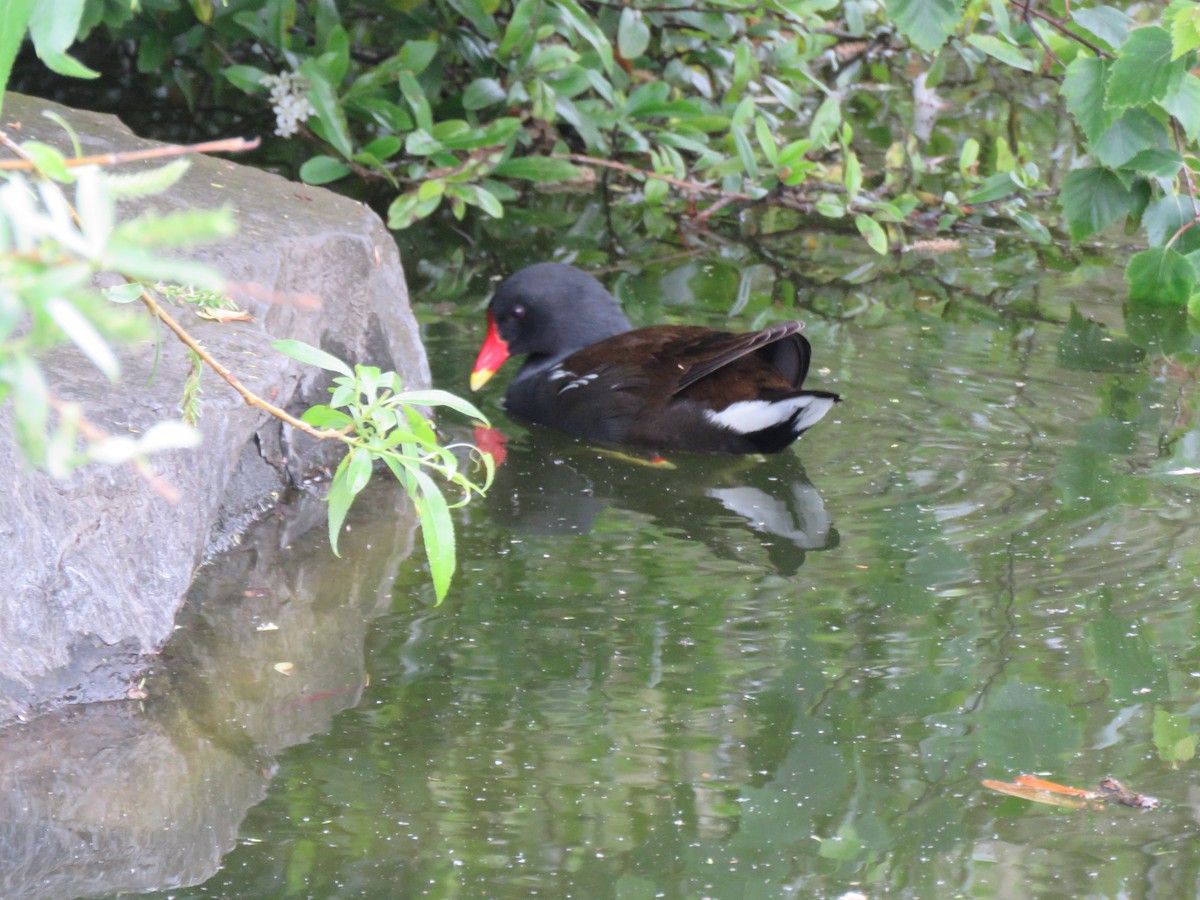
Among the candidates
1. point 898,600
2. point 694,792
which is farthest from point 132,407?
point 898,600

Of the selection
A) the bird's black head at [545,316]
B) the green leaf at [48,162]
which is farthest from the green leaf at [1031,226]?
the green leaf at [48,162]

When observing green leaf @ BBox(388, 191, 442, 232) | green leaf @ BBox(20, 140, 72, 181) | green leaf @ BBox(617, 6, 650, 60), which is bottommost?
green leaf @ BBox(388, 191, 442, 232)

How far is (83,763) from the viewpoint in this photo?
273 cm

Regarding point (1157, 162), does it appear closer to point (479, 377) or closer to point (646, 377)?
point (646, 377)

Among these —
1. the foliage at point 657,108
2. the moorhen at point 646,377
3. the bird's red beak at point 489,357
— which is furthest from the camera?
the foliage at point 657,108

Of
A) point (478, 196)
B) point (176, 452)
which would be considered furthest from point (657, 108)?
point (176, 452)

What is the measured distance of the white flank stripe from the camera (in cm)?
434

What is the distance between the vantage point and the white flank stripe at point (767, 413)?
434 cm

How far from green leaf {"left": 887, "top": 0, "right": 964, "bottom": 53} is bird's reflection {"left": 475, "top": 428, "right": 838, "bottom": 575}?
129 cm

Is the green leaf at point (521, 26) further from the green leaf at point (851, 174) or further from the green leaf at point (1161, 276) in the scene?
the green leaf at point (1161, 276)

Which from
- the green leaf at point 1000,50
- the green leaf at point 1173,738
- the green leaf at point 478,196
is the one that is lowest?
the green leaf at point 478,196

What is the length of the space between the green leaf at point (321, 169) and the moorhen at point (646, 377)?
1.31 metres

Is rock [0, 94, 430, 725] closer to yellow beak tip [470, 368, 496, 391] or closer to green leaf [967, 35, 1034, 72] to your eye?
yellow beak tip [470, 368, 496, 391]

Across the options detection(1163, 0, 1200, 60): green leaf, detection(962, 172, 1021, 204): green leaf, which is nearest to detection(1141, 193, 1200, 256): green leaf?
detection(962, 172, 1021, 204): green leaf
